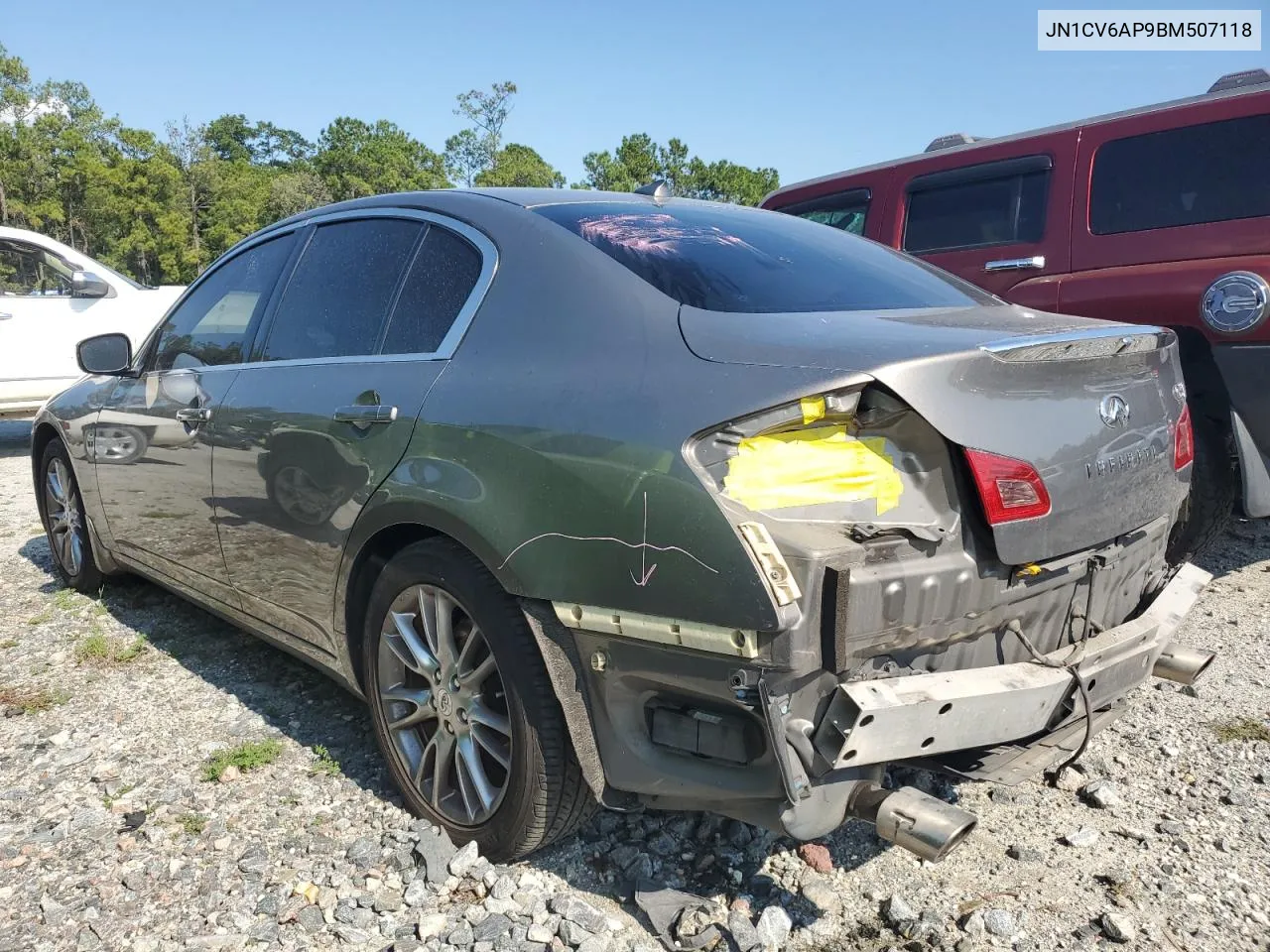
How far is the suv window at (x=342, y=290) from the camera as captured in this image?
9.19ft

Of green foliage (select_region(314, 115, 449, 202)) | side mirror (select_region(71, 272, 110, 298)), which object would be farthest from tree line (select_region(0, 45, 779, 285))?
side mirror (select_region(71, 272, 110, 298))

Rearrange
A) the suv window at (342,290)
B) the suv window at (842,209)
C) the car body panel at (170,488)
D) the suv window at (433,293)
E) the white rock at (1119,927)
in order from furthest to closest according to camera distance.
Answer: the suv window at (842,209)
the car body panel at (170,488)
the suv window at (342,290)
the suv window at (433,293)
the white rock at (1119,927)

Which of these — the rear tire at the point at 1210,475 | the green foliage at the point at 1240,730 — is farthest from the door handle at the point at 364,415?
the rear tire at the point at 1210,475

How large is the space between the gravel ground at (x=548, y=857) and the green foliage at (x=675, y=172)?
180 feet

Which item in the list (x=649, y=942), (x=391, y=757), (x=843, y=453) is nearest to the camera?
(x=843, y=453)

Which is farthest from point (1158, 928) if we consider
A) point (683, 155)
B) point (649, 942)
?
point (683, 155)

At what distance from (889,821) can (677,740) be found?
0.44 metres

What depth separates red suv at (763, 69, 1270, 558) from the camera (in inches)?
148

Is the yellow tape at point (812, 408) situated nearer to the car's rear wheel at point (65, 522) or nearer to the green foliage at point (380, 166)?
the car's rear wheel at point (65, 522)

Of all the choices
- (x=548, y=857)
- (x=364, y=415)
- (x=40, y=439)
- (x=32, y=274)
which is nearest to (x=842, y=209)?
(x=364, y=415)

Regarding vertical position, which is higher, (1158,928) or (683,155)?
(683,155)

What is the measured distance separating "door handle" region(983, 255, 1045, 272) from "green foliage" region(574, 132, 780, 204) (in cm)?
5264

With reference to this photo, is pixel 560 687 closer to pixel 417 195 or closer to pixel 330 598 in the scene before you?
pixel 330 598

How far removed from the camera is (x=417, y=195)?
9.68 feet
